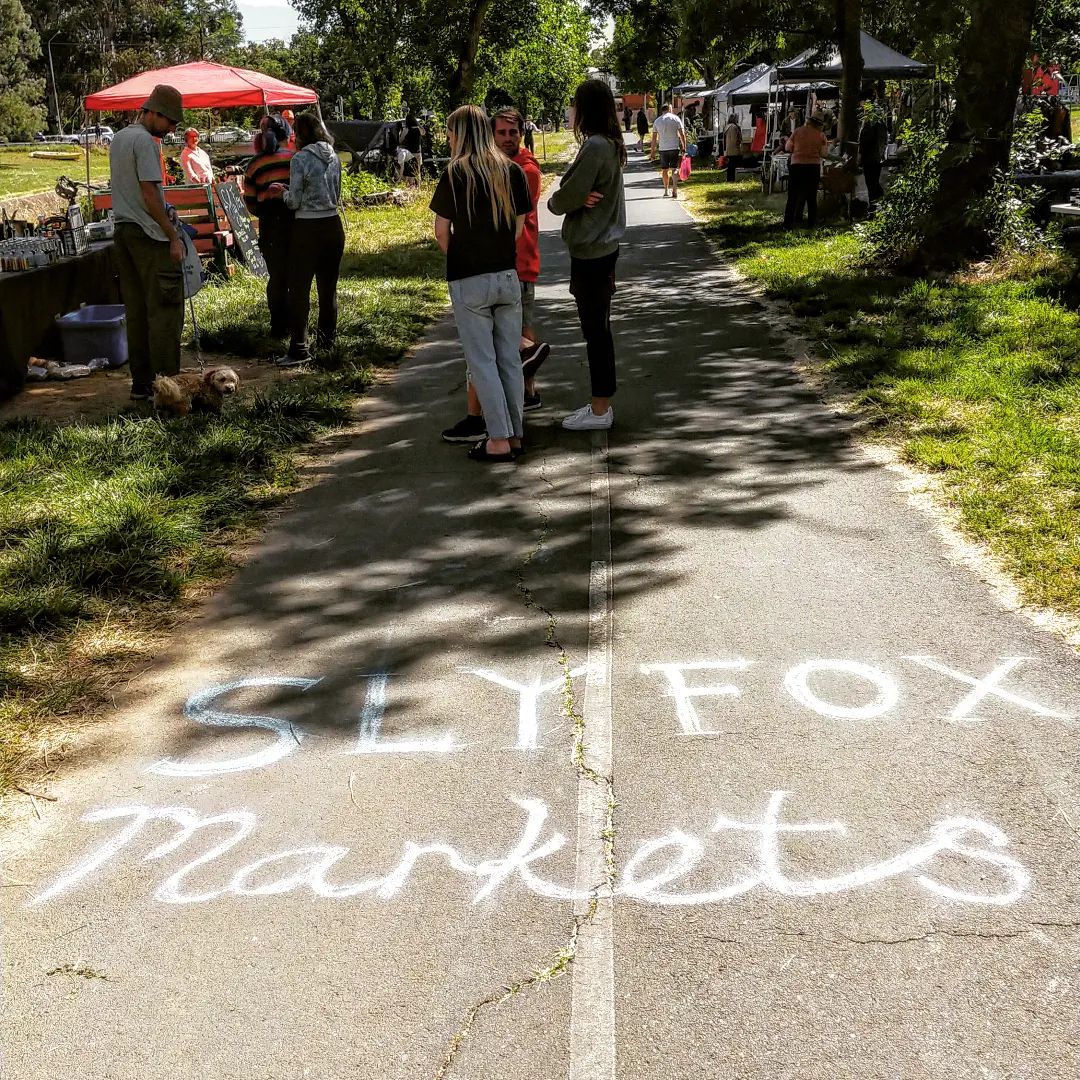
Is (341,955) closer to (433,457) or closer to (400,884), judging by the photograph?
(400,884)

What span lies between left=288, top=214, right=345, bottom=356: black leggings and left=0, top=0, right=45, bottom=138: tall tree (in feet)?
186

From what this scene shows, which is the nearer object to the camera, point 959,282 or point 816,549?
point 816,549

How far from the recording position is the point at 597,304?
22.4 feet

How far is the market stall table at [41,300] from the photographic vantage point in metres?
8.59

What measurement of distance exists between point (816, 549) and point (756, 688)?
1.42 metres

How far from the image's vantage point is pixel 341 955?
2.79 m

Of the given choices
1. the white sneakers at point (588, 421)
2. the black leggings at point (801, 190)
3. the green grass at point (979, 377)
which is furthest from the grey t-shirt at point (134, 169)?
the black leggings at point (801, 190)

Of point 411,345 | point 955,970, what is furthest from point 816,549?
point 411,345

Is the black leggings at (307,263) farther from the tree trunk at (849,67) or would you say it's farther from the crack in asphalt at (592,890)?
the tree trunk at (849,67)

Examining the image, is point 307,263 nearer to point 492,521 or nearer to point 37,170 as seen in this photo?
point 492,521

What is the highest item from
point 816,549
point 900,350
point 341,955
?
point 900,350

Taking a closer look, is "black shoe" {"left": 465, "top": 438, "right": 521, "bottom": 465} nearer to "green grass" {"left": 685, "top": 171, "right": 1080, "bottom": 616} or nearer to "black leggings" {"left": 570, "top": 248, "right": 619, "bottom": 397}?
"black leggings" {"left": 570, "top": 248, "right": 619, "bottom": 397}

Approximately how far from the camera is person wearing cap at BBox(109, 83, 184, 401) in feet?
24.8

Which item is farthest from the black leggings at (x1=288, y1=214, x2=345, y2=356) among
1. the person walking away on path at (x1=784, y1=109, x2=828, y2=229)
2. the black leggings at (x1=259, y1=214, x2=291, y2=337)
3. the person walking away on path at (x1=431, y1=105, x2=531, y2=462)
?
the person walking away on path at (x1=784, y1=109, x2=828, y2=229)
